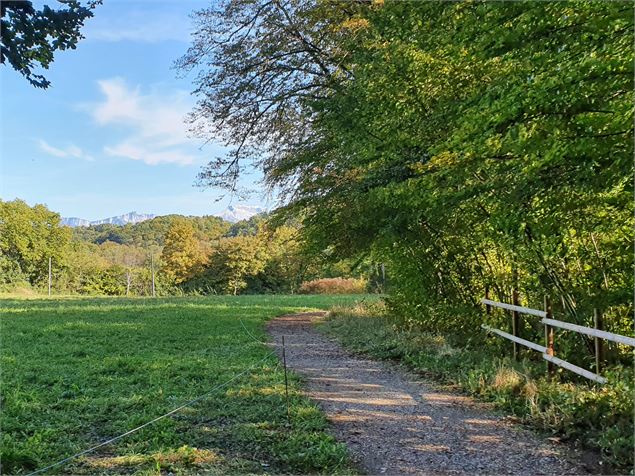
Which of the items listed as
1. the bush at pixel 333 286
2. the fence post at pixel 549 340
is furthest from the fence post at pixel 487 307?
the bush at pixel 333 286

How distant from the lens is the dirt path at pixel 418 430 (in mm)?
3477

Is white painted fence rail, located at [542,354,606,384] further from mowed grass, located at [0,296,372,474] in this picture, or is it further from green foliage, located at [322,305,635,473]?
mowed grass, located at [0,296,372,474]

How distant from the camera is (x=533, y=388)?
15.7ft

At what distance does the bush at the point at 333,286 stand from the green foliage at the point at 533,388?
799 inches

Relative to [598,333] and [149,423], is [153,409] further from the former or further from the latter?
[598,333]

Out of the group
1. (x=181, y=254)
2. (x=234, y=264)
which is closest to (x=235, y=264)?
(x=234, y=264)

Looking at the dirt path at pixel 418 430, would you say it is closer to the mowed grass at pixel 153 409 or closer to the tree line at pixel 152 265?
the mowed grass at pixel 153 409

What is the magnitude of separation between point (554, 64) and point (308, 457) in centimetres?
354

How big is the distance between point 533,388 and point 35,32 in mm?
5281

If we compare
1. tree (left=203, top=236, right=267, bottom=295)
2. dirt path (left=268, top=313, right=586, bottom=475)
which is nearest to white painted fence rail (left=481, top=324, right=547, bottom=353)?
dirt path (left=268, top=313, right=586, bottom=475)

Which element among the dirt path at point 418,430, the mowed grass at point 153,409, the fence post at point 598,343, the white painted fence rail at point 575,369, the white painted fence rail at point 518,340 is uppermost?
the fence post at point 598,343

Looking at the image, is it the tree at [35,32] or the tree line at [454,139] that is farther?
the tree line at [454,139]

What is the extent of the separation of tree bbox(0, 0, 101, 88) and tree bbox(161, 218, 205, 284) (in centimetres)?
3748

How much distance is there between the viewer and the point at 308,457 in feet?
11.3
